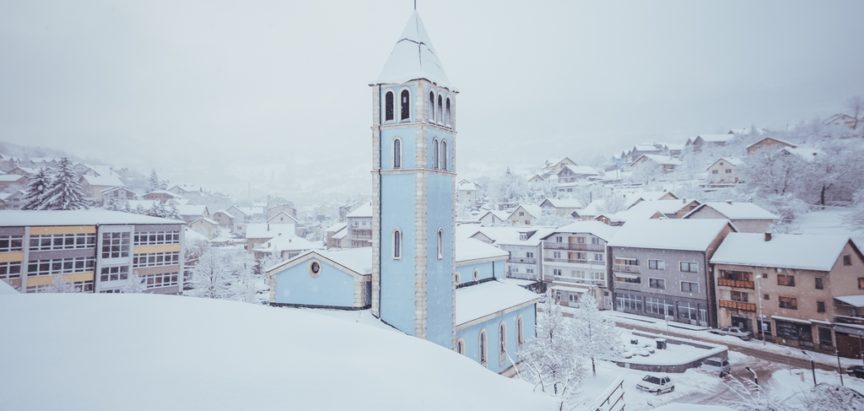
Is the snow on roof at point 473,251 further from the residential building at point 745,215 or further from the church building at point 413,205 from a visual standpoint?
the residential building at point 745,215

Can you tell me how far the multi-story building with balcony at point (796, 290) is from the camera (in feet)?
95.9

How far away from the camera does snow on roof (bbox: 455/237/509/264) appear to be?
28828mm

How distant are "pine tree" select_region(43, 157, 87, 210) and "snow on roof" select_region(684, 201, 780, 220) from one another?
6328 centimetres

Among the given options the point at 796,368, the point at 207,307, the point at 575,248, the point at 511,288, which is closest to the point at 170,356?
the point at 207,307

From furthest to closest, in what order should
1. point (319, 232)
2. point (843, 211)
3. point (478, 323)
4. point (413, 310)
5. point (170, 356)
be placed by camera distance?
point (319, 232) → point (843, 211) → point (478, 323) → point (413, 310) → point (170, 356)

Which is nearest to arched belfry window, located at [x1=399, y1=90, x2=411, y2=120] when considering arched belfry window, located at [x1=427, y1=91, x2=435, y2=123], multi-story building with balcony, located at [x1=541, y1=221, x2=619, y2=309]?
arched belfry window, located at [x1=427, y1=91, x2=435, y2=123]

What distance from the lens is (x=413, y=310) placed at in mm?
20062

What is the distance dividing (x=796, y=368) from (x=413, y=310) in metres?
26.0

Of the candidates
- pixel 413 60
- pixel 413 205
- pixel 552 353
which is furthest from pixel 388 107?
pixel 552 353

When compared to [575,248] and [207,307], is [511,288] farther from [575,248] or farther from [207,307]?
[207,307]

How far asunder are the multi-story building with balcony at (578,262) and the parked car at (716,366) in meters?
16.0

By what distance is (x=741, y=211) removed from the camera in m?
40.5

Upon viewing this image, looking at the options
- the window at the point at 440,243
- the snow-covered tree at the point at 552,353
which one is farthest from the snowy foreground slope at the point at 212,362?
the window at the point at 440,243

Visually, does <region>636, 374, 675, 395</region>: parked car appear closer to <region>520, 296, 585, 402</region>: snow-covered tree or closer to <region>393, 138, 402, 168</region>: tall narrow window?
<region>520, 296, 585, 402</region>: snow-covered tree
